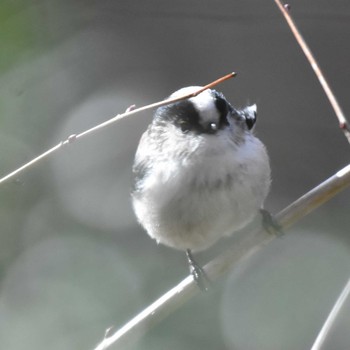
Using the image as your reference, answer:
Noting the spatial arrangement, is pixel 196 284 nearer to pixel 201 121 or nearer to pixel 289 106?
pixel 201 121

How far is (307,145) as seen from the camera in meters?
2.94

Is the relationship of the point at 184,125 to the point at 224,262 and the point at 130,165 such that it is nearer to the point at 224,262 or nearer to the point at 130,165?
the point at 224,262

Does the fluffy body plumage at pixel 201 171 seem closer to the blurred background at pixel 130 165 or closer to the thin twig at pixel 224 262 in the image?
the thin twig at pixel 224 262

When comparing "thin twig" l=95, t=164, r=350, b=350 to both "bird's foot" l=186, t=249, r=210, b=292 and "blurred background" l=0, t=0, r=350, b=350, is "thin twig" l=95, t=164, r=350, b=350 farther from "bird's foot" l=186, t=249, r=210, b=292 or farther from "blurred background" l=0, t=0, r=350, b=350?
"blurred background" l=0, t=0, r=350, b=350

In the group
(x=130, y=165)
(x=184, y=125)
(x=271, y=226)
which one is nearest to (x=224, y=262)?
(x=271, y=226)

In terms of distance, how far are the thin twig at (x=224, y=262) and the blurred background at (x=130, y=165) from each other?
1164mm

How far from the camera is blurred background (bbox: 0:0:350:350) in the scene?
107 inches

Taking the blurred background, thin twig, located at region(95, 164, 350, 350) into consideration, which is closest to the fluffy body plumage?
thin twig, located at region(95, 164, 350, 350)

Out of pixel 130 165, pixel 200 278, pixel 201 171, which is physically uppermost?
pixel 201 171

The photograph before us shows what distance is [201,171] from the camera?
5.54 ft

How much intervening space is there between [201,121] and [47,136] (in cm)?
127

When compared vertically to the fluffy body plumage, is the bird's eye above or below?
above

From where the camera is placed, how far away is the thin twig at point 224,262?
4.77 ft

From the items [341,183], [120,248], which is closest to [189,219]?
[341,183]
